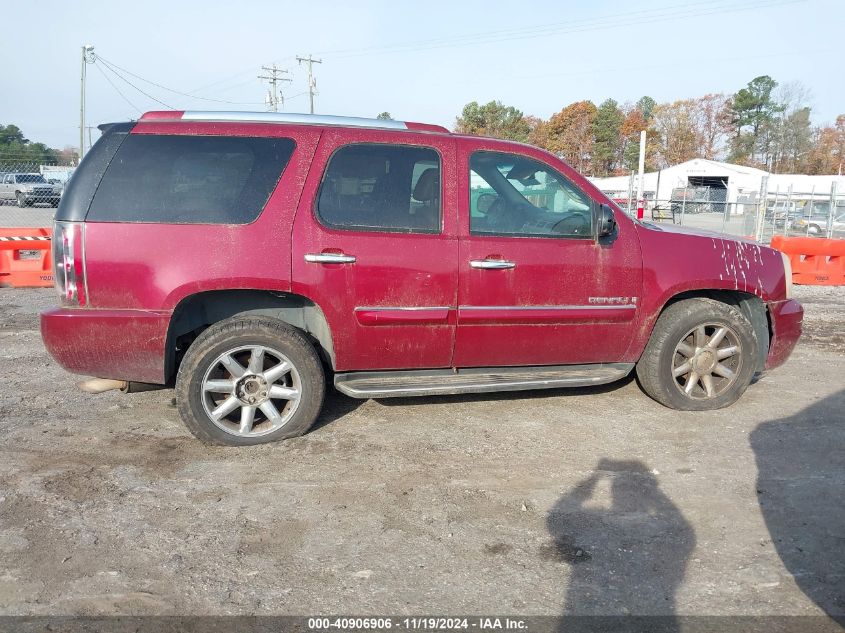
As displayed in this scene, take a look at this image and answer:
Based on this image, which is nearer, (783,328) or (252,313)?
(252,313)

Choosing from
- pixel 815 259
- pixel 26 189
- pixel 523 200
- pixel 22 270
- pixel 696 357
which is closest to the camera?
pixel 523 200

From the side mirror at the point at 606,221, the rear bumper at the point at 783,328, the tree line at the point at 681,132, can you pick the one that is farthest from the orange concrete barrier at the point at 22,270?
the tree line at the point at 681,132

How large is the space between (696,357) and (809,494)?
1.37m

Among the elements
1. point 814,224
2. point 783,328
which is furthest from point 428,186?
point 814,224

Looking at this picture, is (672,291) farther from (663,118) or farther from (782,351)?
(663,118)

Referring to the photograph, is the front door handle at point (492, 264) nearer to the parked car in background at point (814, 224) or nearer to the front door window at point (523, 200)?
the front door window at point (523, 200)

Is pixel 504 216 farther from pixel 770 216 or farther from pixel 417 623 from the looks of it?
pixel 770 216

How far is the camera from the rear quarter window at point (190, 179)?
3879mm

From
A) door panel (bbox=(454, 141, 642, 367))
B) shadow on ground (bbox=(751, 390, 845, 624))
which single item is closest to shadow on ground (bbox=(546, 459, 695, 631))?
shadow on ground (bbox=(751, 390, 845, 624))

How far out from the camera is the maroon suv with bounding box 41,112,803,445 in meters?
3.90

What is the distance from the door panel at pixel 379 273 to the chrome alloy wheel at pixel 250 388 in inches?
14.0

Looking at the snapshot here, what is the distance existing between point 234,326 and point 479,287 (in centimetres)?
151

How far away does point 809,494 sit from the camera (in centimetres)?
358

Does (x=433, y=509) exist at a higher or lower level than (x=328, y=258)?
lower
